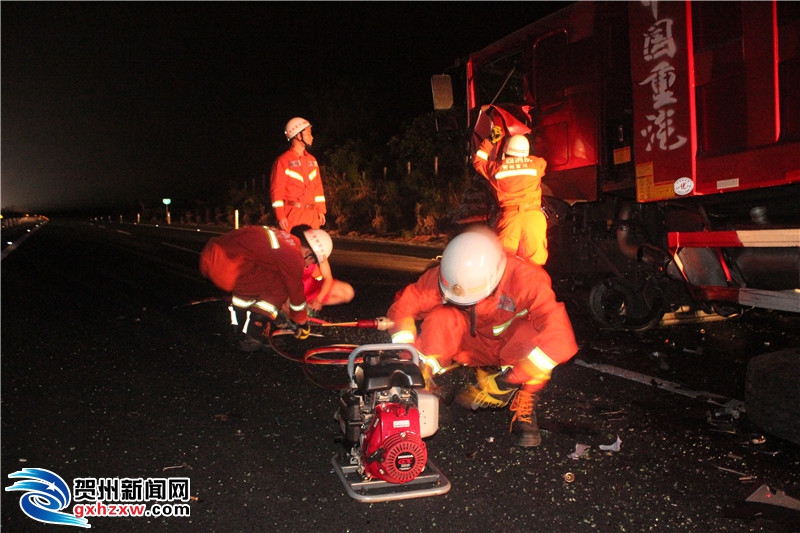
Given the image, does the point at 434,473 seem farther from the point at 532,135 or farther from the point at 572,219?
the point at 532,135

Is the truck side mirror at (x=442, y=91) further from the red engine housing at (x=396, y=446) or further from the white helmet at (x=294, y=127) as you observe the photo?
the red engine housing at (x=396, y=446)

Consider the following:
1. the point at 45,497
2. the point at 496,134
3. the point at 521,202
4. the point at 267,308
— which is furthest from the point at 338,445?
the point at 496,134

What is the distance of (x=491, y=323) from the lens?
3984 mm

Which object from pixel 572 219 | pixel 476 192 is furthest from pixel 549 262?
pixel 476 192

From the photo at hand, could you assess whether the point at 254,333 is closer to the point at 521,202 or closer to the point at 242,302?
the point at 242,302

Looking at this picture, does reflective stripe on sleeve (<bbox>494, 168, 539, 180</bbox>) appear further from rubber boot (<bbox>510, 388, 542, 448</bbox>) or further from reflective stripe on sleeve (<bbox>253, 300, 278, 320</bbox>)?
rubber boot (<bbox>510, 388, 542, 448</bbox>)

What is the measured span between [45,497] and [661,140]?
468 cm

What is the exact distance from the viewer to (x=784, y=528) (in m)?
2.51

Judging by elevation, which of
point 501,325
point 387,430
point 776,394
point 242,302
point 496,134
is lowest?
point 776,394

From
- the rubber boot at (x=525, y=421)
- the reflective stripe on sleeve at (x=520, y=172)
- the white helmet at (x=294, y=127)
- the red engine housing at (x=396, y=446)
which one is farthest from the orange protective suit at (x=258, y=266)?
the red engine housing at (x=396, y=446)

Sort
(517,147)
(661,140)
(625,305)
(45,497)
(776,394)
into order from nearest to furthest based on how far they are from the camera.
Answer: (45,497), (776,394), (661,140), (517,147), (625,305)

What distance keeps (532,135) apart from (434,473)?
14.8ft

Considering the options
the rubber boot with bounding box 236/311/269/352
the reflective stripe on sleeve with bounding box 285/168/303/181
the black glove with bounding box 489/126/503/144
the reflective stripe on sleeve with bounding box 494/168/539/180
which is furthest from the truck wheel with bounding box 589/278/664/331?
the reflective stripe on sleeve with bounding box 285/168/303/181

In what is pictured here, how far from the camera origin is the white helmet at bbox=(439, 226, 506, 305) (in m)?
3.52
